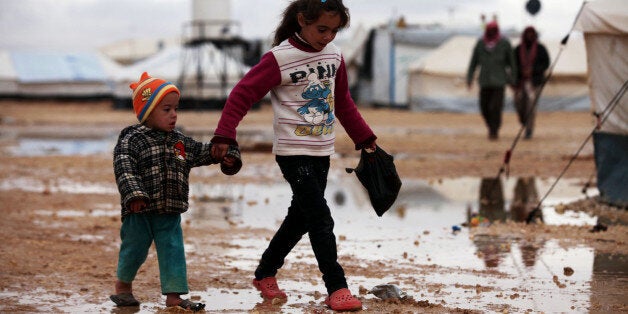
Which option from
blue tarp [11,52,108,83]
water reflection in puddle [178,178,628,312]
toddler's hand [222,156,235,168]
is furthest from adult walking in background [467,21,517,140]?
blue tarp [11,52,108,83]

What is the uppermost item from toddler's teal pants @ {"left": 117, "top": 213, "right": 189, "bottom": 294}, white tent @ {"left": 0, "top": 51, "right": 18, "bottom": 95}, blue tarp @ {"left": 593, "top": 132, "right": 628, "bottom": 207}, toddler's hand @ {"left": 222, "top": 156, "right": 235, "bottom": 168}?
toddler's hand @ {"left": 222, "top": 156, "right": 235, "bottom": 168}

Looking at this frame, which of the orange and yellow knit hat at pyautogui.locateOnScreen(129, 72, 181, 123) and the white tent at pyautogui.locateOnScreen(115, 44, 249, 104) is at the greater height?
the orange and yellow knit hat at pyautogui.locateOnScreen(129, 72, 181, 123)

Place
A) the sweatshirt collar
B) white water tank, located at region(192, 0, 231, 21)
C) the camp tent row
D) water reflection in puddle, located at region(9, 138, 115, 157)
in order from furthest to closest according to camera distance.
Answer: the camp tent row, white water tank, located at region(192, 0, 231, 21), water reflection in puddle, located at region(9, 138, 115, 157), the sweatshirt collar

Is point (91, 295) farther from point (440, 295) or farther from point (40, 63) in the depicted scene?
point (40, 63)

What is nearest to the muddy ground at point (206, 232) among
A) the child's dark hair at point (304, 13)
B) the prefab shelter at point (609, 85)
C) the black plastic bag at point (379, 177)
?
the prefab shelter at point (609, 85)

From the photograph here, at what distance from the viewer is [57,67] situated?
48.5 meters

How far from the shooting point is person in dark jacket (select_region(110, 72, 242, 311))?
545cm

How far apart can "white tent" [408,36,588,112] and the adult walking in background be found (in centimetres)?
1336

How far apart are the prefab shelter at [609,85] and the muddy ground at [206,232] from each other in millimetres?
287

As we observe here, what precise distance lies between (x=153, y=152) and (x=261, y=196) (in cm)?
524

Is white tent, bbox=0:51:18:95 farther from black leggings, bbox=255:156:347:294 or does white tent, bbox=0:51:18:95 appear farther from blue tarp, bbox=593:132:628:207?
black leggings, bbox=255:156:347:294

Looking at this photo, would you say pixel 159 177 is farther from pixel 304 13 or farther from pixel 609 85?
pixel 609 85

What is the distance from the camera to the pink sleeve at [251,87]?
5.54 metres

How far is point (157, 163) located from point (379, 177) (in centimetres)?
128
